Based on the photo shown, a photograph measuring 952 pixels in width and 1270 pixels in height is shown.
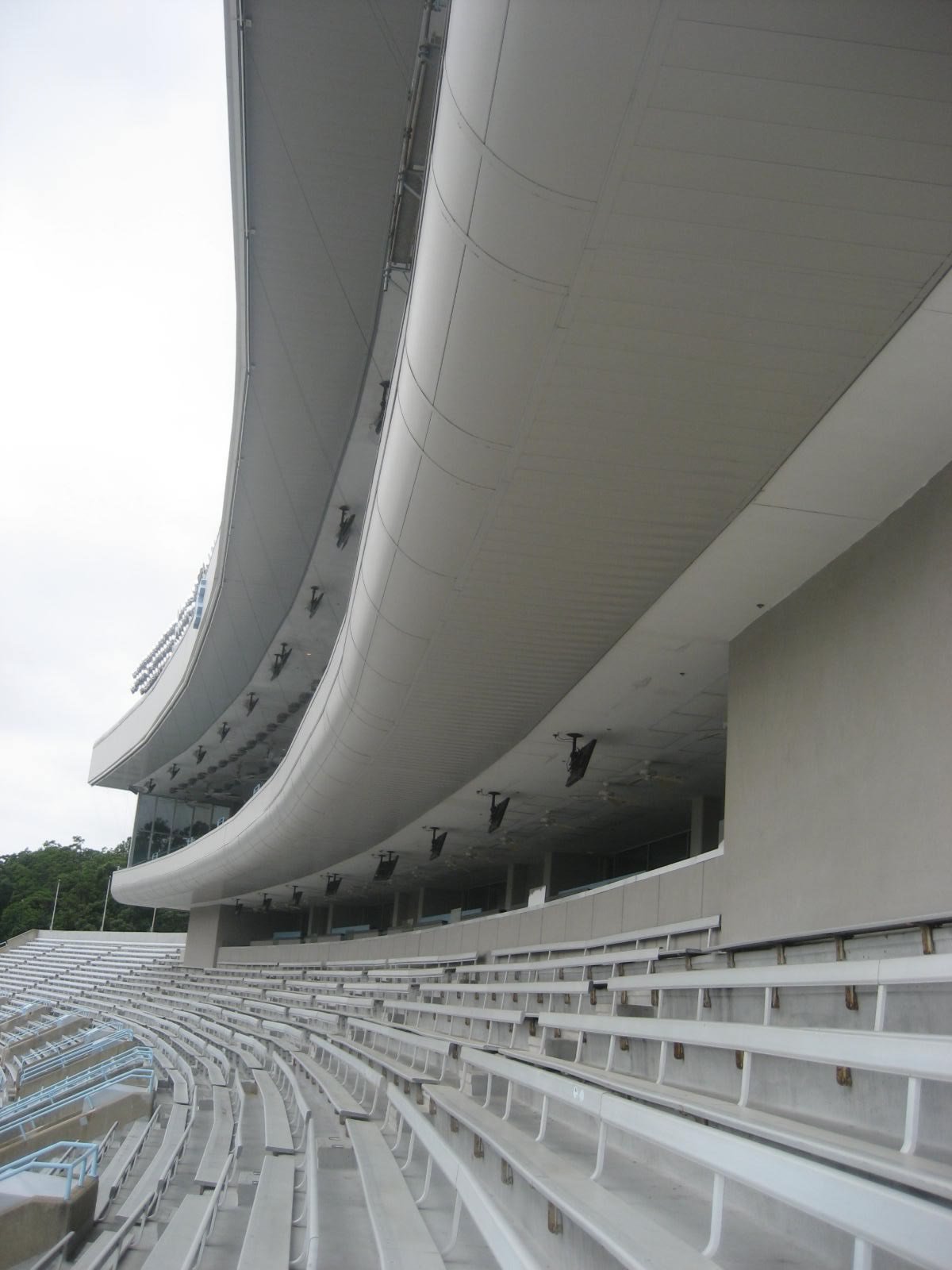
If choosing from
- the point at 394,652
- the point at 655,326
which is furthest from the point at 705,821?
the point at 655,326

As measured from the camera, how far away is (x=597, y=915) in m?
8.49

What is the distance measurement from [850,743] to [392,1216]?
287 centimetres

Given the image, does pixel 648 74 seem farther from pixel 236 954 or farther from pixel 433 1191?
pixel 236 954

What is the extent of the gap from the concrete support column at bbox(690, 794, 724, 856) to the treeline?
48.2 m

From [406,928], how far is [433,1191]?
47.3 feet

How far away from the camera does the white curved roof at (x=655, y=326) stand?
2.56 m

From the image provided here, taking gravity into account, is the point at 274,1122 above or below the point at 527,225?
below

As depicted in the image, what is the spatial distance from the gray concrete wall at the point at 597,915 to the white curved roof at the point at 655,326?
148cm

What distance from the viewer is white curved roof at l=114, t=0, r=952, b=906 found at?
101 inches

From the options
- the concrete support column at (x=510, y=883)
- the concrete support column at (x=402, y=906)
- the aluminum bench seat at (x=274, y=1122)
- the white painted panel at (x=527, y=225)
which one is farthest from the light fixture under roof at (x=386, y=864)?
the white painted panel at (x=527, y=225)

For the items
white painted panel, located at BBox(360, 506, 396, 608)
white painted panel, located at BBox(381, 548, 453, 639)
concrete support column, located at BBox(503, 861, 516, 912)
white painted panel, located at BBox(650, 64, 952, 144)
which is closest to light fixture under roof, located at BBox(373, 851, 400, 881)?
concrete support column, located at BBox(503, 861, 516, 912)

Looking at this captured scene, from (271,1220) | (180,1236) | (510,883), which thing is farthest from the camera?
(510,883)

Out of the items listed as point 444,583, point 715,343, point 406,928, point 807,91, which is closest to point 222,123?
point 444,583

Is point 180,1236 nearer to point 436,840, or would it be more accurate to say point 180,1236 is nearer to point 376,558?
point 376,558
